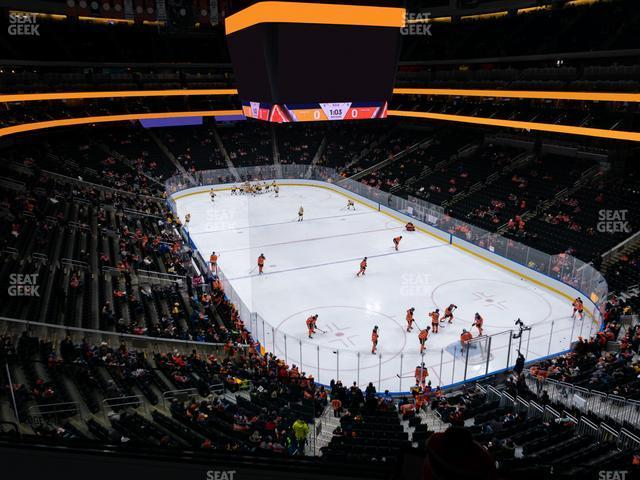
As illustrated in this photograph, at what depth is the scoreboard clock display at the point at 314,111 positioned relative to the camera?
9.55 meters

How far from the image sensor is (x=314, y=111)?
11930mm

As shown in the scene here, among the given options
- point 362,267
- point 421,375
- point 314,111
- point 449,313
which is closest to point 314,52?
point 314,111

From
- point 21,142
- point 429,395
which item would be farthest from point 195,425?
point 21,142

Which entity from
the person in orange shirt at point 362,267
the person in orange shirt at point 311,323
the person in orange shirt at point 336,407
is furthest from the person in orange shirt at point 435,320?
the person in orange shirt at point 336,407

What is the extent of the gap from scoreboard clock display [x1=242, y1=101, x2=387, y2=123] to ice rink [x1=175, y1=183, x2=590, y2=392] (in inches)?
273

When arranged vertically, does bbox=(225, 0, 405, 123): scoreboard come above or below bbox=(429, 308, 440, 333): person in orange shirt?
above

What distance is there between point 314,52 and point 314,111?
325 cm

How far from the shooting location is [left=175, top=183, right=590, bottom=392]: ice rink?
52.0ft

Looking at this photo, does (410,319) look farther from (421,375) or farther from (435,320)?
(421,375)

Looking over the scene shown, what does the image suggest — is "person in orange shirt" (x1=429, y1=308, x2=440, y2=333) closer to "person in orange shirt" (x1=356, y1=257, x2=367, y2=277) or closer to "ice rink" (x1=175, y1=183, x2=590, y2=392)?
"ice rink" (x1=175, y1=183, x2=590, y2=392)

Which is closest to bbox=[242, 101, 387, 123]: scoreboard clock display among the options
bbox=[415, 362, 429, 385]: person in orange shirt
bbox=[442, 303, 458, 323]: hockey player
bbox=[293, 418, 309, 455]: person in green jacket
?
bbox=[293, 418, 309, 455]: person in green jacket

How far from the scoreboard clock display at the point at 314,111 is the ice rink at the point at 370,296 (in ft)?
22.7

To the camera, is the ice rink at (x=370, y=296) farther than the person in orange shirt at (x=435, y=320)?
No

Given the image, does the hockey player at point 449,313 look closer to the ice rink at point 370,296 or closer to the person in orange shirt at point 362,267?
the ice rink at point 370,296
